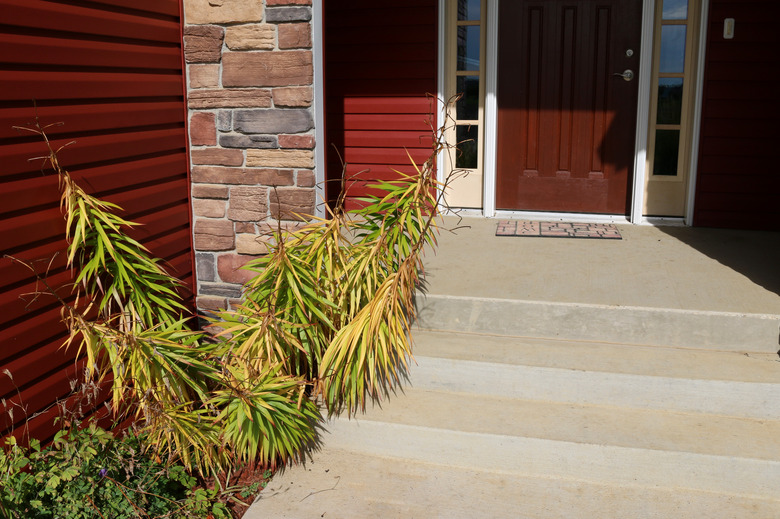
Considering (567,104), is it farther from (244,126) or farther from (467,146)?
(244,126)

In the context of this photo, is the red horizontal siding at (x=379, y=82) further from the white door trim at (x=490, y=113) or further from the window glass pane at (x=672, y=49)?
the window glass pane at (x=672, y=49)

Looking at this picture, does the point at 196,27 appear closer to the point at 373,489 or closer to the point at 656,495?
the point at 373,489

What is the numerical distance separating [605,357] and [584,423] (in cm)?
41

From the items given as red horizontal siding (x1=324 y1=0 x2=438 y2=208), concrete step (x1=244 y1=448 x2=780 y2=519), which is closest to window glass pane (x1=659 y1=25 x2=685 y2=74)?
red horizontal siding (x1=324 y1=0 x2=438 y2=208)

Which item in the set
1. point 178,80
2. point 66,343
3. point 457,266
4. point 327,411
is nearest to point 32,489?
point 66,343

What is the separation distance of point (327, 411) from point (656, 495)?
1.37m

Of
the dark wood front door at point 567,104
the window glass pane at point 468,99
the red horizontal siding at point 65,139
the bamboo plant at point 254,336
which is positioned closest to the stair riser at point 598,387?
the bamboo plant at point 254,336

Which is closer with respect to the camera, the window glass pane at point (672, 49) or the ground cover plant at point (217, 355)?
the ground cover plant at point (217, 355)

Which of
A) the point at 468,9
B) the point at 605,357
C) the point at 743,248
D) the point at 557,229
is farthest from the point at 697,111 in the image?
the point at 605,357

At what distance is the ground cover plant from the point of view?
286 centimetres

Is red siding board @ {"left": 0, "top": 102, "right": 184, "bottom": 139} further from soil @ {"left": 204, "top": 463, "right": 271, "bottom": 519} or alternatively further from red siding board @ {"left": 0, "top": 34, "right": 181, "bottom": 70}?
soil @ {"left": 204, "top": 463, "right": 271, "bottom": 519}

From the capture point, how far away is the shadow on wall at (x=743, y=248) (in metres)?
4.12

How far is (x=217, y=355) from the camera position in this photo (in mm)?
3305

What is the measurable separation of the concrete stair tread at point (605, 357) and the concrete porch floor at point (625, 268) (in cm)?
22
